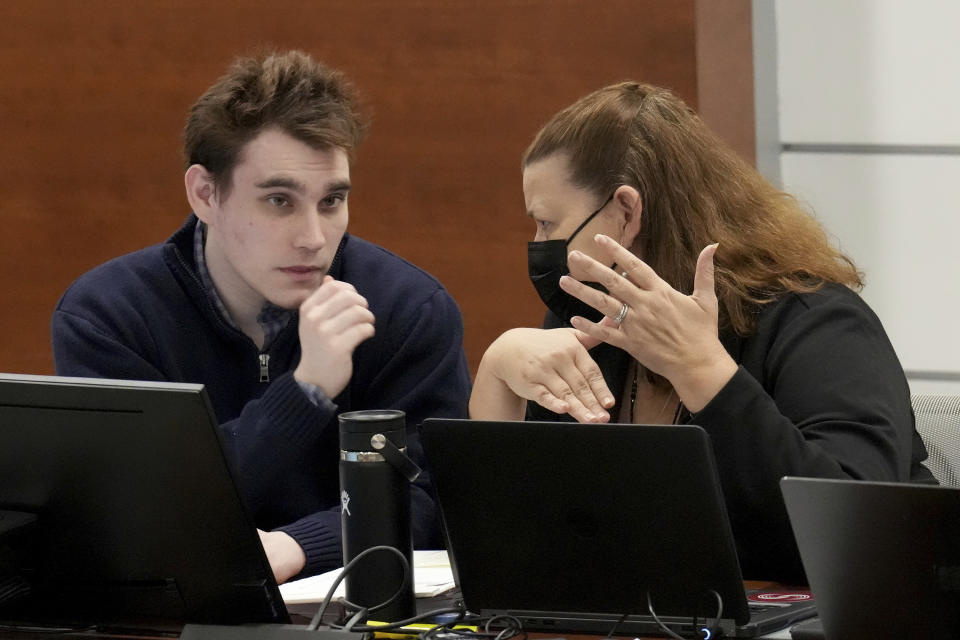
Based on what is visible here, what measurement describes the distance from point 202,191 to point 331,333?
0.45 metres

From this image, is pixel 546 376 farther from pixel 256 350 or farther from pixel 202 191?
pixel 202 191

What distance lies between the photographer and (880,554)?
3.64 feet

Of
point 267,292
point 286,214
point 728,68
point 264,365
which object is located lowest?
point 264,365

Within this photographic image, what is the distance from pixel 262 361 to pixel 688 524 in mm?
1082

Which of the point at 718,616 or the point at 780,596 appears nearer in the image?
the point at 718,616

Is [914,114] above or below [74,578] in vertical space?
above

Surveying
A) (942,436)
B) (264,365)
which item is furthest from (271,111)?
(942,436)

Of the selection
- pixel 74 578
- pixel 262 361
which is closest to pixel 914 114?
pixel 262 361

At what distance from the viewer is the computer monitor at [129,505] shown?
1.32 metres

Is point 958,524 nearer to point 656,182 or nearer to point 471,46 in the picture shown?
point 656,182

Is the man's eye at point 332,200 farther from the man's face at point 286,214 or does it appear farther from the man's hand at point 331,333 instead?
the man's hand at point 331,333

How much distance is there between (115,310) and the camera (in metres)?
2.16

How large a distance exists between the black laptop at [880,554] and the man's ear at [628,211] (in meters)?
0.80

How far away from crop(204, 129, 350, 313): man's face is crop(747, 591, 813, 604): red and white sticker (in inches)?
38.0
